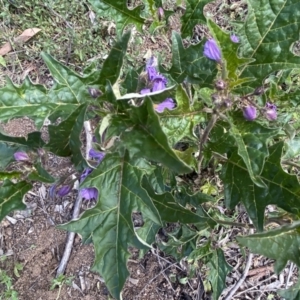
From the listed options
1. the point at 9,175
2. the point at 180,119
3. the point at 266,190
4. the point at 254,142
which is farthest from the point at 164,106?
the point at 9,175

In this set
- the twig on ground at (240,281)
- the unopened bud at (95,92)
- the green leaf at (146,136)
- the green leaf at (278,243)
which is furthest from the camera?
the twig on ground at (240,281)

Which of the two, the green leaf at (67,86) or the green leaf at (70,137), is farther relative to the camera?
the green leaf at (67,86)

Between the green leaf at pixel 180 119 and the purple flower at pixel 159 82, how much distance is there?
11 cm

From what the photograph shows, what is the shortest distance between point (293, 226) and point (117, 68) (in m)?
0.58

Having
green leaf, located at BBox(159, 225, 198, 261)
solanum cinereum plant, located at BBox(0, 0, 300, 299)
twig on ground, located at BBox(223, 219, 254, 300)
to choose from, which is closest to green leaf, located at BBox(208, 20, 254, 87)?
solanum cinereum plant, located at BBox(0, 0, 300, 299)

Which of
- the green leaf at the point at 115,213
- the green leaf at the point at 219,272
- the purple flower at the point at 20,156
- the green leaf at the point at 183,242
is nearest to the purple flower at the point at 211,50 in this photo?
the green leaf at the point at 115,213

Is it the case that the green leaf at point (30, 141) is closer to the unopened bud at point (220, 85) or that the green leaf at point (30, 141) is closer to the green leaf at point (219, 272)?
the unopened bud at point (220, 85)

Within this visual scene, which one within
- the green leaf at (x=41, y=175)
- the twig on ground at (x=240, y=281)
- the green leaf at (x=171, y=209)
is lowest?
the twig on ground at (x=240, y=281)

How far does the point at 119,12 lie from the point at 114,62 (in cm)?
57

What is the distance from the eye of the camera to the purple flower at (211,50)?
147 centimetres

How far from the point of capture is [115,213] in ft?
4.57

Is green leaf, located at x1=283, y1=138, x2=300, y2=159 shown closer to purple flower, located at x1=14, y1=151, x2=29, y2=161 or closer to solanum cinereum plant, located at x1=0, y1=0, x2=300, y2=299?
solanum cinereum plant, located at x1=0, y1=0, x2=300, y2=299

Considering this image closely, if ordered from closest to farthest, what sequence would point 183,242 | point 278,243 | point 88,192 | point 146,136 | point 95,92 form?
point 146,136 < point 278,243 < point 95,92 < point 88,192 < point 183,242

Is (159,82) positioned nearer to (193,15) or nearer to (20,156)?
(193,15)
